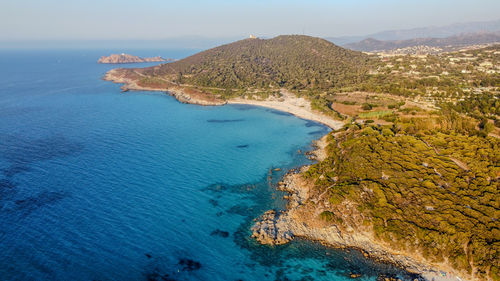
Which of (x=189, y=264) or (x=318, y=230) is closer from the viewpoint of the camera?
(x=189, y=264)

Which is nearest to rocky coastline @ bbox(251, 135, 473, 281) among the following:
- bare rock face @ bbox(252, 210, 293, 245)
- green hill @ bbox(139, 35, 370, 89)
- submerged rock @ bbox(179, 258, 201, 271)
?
bare rock face @ bbox(252, 210, 293, 245)

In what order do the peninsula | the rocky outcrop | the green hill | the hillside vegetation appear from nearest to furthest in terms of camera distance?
the hillside vegetation, the peninsula, the rocky outcrop, the green hill

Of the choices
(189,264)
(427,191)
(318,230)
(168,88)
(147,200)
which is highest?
(168,88)

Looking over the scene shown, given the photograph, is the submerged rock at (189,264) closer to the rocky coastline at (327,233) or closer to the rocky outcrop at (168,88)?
the rocky coastline at (327,233)

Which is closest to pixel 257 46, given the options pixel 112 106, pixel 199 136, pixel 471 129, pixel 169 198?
pixel 112 106

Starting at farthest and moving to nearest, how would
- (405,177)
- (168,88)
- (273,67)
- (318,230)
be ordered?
1. (273,67)
2. (168,88)
3. (405,177)
4. (318,230)

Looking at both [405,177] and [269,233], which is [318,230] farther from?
[405,177]

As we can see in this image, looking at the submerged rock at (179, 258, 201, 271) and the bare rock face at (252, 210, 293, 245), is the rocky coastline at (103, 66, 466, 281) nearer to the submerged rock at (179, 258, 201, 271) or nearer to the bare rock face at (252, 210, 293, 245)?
the bare rock face at (252, 210, 293, 245)

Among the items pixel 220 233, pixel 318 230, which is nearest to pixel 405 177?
pixel 318 230
